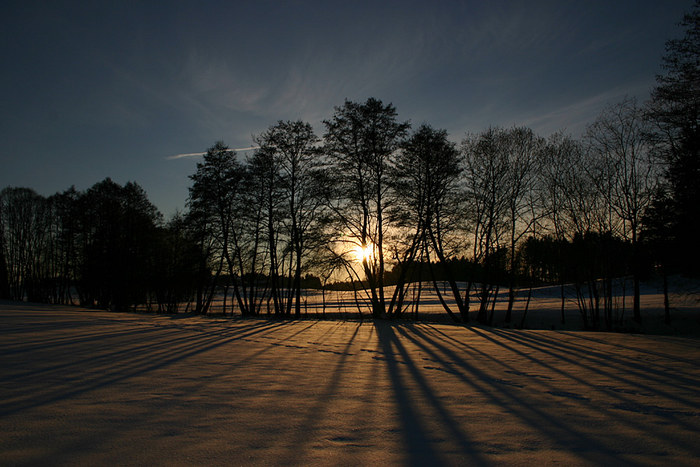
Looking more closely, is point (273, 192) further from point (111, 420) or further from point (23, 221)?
point (23, 221)

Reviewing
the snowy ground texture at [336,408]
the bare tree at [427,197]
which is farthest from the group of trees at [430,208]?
the snowy ground texture at [336,408]

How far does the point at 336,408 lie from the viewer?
404 cm

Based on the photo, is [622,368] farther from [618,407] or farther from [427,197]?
[427,197]

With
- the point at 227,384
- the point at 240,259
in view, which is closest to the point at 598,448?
the point at 227,384

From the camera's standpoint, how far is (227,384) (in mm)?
4984

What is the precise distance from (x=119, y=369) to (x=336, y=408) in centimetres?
376

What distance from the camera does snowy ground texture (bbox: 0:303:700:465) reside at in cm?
285

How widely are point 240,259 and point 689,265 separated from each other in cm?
2570

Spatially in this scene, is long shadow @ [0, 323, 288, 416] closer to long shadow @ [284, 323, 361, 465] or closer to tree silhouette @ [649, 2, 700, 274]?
long shadow @ [284, 323, 361, 465]

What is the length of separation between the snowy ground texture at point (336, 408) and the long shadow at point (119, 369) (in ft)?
0.11

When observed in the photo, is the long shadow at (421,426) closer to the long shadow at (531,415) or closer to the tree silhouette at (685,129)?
the long shadow at (531,415)

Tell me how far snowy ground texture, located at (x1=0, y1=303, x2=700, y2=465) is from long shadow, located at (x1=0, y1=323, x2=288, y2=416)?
0.03 metres

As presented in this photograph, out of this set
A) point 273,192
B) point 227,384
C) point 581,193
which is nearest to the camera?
point 227,384

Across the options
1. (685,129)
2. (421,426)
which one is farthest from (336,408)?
(685,129)
